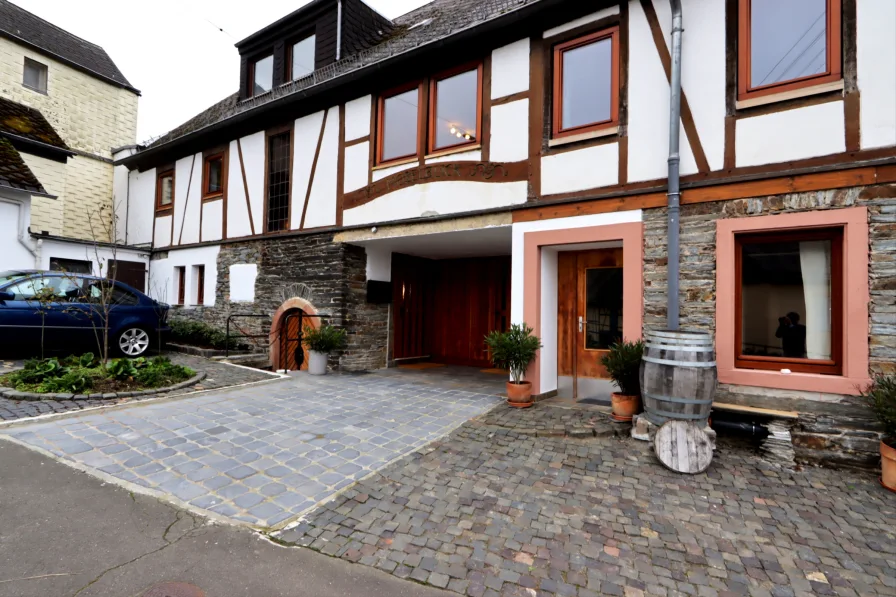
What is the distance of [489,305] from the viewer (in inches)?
367

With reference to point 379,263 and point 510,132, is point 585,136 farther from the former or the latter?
point 379,263

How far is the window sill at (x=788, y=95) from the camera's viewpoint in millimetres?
4117

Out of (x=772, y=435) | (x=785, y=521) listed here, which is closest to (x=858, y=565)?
(x=785, y=521)

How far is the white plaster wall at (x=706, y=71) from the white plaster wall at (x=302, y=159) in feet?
20.9

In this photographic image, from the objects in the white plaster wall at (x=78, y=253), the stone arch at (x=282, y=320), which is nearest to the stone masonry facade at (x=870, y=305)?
the stone arch at (x=282, y=320)

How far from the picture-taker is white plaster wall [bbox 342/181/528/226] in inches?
240

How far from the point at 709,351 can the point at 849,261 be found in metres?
1.56

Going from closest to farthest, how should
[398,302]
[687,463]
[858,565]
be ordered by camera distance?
[858,565], [687,463], [398,302]

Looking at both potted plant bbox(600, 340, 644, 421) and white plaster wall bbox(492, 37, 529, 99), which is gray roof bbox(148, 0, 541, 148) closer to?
white plaster wall bbox(492, 37, 529, 99)

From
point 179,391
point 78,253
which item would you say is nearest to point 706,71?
point 179,391

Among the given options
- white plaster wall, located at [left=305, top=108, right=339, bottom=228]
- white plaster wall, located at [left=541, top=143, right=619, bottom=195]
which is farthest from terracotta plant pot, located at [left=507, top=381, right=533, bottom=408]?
white plaster wall, located at [left=305, top=108, right=339, bottom=228]

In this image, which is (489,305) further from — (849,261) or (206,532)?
(206,532)

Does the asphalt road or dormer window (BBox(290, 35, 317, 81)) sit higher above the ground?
dormer window (BBox(290, 35, 317, 81))

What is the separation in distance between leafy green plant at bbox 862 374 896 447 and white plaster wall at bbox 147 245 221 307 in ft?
37.4
